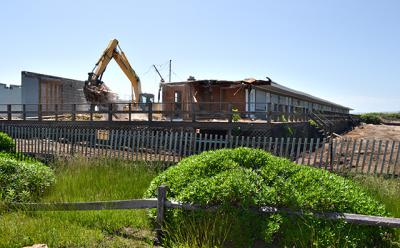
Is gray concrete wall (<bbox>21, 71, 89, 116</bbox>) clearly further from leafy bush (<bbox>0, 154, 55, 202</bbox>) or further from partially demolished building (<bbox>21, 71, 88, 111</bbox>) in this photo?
leafy bush (<bbox>0, 154, 55, 202</bbox>)

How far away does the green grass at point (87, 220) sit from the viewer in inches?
199

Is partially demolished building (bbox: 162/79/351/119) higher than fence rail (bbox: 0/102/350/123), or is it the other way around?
partially demolished building (bbox: 162/79/351/119)

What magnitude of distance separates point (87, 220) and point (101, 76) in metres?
23.6

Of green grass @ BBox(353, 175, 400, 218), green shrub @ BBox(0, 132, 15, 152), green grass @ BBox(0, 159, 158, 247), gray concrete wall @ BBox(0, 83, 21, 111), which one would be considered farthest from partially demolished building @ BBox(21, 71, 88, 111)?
green grass @ BBox(353, 175, 400, 218)

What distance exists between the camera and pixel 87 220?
585 cm

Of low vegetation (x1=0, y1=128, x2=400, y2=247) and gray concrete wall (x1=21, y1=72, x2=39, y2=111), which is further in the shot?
gray concrete wall (x1=21, y1=72, x2=39, y2=111)

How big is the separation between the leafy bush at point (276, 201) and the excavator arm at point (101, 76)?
2354 cm

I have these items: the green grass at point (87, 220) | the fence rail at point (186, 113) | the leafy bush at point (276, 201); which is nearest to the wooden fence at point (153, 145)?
the fence rail at point (186, 113)

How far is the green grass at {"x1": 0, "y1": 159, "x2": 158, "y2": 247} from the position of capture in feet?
16.5

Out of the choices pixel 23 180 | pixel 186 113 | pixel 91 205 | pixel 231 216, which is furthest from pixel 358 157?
pixel 186 113

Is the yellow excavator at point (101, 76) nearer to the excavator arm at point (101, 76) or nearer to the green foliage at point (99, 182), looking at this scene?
the excavator arm at point (101, 76)

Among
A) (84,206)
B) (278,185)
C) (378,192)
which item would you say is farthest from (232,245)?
(378,192)

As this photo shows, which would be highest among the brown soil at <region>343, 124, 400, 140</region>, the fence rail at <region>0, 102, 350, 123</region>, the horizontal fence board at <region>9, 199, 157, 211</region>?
the fence rail at <region>0, 102, 350, 123</region>

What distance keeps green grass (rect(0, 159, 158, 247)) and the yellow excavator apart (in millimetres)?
18658
